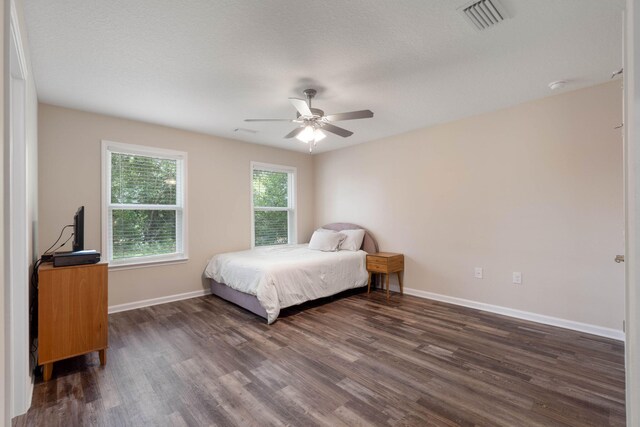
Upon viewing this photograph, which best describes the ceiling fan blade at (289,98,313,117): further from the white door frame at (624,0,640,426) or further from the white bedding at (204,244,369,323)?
the white door frame at (624,0,640,426)

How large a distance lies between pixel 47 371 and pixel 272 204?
3.63 m

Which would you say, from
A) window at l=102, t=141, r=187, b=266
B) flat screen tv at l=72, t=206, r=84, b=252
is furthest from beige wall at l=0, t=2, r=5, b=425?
window at l=102, t=141, r=187, b=266

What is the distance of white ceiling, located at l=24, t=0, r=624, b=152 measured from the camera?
181 cm

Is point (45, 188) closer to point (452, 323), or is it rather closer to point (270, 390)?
point (270, 390)

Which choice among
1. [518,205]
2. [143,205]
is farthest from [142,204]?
[518,205]

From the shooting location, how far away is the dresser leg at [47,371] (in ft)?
7.06

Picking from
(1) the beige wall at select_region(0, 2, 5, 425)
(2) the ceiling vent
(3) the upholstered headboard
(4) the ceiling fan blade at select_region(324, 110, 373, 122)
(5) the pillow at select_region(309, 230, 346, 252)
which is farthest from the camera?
(3) the upholstered headboard

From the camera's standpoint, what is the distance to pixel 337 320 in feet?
11.0

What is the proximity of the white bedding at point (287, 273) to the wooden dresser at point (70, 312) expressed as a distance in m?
1.41

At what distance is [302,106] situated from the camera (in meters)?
2.60

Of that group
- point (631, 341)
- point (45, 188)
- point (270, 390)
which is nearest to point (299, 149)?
point (45, 188)

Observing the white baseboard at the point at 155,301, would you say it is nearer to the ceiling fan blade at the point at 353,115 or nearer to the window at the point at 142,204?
the window at the point at 142,204

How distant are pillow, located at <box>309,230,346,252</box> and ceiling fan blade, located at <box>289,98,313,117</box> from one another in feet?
7.62

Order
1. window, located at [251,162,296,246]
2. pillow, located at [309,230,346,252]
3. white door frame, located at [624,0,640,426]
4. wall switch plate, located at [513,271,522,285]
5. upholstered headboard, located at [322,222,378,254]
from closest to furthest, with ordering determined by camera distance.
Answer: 1. white door frame, located at [624,0,640,426]
2. wall switch plate, located at [513,271,522,285]
3. pillow, located at [309,230,346,252]
4. upholstered headboard, located at [322,222,378,254]
5. window, located at [251,162,296,246]
